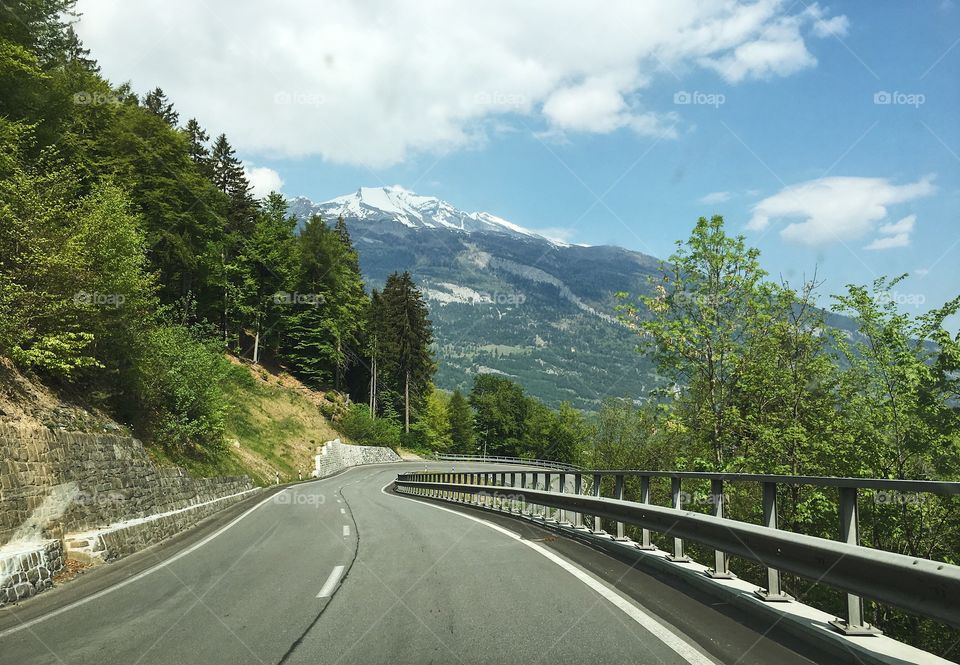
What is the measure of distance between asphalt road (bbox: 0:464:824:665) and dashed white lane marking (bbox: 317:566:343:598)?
0.03m

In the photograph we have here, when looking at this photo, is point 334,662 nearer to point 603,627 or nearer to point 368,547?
point 603,627

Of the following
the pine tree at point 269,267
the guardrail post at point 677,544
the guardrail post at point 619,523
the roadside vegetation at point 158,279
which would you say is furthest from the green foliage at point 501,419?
the guardrail post at point 677,544

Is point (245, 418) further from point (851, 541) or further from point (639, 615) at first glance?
point (851, 541)

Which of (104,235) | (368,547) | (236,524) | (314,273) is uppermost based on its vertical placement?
(314,273)

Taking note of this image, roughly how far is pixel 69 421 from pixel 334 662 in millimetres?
12833

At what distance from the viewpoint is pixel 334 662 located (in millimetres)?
4539

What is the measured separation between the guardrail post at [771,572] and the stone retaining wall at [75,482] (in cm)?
1135

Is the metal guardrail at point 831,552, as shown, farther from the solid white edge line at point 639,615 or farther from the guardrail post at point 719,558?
the solid white edge line at point 639,615

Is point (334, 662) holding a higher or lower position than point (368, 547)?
higher

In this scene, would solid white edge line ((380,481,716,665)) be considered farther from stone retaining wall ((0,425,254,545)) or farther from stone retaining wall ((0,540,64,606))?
stone retaining wall ((0,425,254,545))

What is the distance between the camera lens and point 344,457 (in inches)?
2304

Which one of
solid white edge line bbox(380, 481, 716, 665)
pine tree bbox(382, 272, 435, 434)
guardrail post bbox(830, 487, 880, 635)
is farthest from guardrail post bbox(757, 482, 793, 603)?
pine tree bbox(382, 272, 435, 434)

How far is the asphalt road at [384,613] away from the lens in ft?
15.4

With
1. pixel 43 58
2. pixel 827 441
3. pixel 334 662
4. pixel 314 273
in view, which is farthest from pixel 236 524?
pixel 314 273
